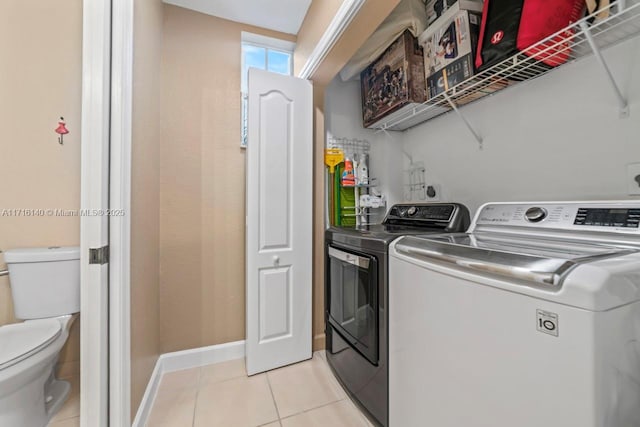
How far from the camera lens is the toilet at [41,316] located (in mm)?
1095

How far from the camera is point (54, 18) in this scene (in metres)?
1.21

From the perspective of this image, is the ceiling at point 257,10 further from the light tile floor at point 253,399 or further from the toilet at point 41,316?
the light tile floor at point 253,399

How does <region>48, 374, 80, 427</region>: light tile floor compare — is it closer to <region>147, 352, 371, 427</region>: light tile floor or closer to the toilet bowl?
the toilet bowl

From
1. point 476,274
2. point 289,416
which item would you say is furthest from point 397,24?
point 289,416

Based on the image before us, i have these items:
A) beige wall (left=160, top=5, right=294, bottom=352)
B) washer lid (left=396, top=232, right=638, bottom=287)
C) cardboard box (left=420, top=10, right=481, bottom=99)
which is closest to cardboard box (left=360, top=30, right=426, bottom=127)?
cardboard box (left=420, top=10, right=481, bottom=99)

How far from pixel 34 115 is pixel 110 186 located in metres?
0.66

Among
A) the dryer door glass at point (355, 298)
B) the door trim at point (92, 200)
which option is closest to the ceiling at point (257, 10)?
the door trim at point (92, 200)

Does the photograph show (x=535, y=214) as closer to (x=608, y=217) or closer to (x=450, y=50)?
(x=608, y=217)

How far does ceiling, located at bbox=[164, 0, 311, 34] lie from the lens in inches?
71.2

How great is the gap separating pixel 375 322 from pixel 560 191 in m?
1.14

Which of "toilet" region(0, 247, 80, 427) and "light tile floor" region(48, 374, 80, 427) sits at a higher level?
"toilet" region(0, 247, 80, 427)

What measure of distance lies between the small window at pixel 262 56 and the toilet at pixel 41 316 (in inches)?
50.6

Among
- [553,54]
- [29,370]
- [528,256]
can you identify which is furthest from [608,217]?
[29,370]

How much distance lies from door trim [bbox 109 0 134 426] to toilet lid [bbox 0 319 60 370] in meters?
0.31
